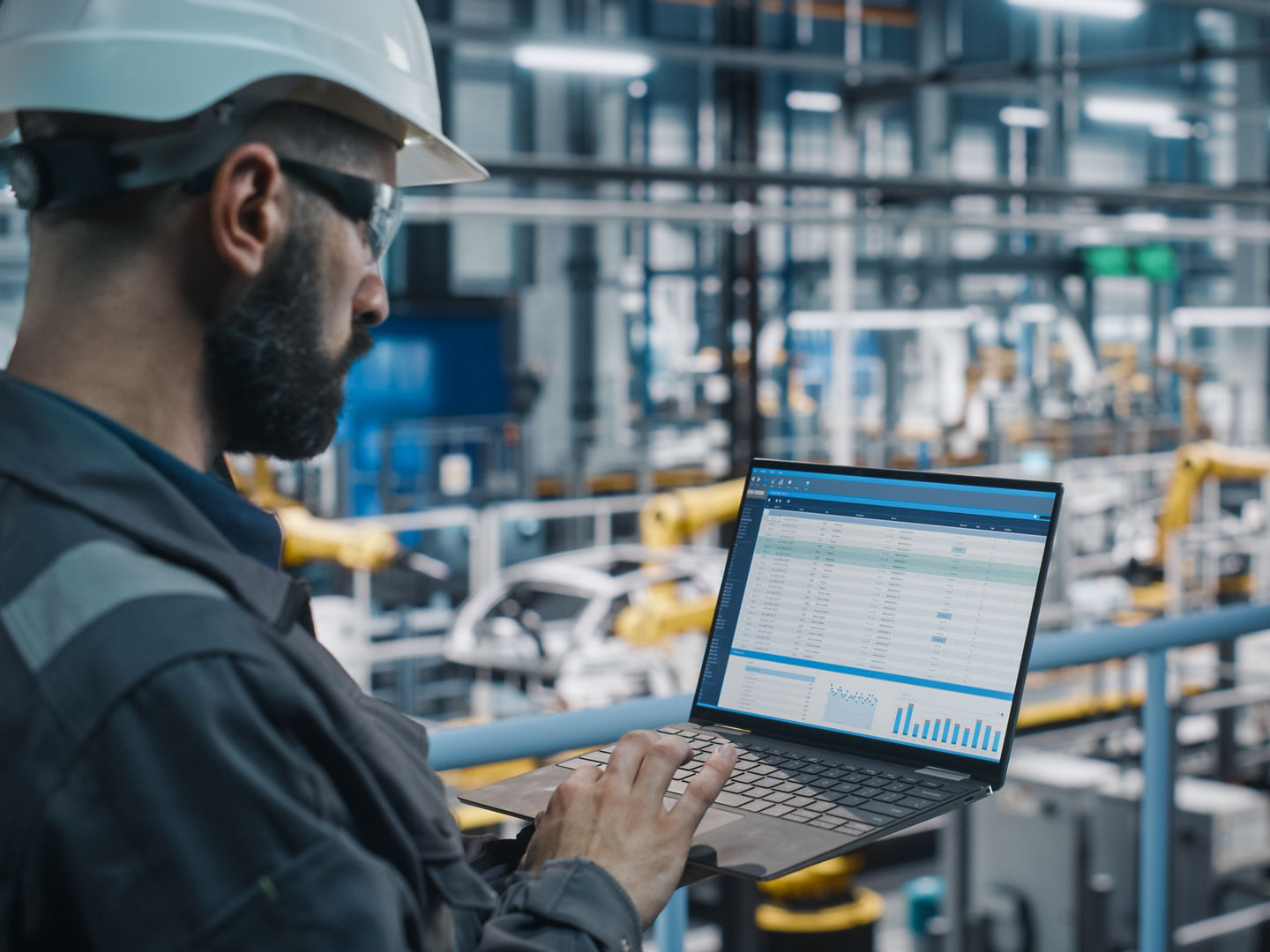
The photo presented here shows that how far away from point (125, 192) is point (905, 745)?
782 millimetres

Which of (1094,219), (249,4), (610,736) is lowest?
(610,736)

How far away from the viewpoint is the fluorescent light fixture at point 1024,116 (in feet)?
59.9

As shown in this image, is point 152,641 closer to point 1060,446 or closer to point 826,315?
point 1060,446

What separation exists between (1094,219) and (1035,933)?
16.6ft

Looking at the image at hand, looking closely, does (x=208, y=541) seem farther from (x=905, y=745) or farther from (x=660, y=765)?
(x=905, y=745)

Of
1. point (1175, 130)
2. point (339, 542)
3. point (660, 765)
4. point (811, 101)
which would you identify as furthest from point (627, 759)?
point (1175, 130)

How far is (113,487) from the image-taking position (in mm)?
739

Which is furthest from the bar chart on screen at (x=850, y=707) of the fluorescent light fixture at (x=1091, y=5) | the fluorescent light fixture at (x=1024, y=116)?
the fluorescent light fixture at (x=1024, y=116)

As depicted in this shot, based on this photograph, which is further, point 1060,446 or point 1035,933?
point 1060,446

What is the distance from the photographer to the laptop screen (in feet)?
3.84

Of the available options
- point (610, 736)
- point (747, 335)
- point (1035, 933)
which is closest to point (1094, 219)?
point (747, 335)

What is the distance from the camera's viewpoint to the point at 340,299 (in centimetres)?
89

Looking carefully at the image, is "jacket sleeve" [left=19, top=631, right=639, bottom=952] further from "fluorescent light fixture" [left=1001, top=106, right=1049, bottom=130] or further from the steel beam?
"fluorescent light fixture" [left=1001, top=106, right=1049, bottom=130]

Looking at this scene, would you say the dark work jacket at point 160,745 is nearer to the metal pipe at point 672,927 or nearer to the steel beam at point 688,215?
the metal pipe at point 672,927
